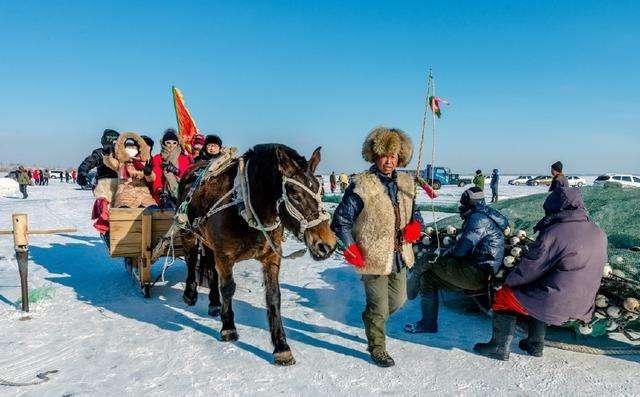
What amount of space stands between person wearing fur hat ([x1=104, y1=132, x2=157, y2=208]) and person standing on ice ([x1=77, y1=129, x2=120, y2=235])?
0.15m

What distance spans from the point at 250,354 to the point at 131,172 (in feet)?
11.6

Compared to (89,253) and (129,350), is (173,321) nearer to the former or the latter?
(129,350)

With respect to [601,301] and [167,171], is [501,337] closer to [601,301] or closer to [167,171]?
[601,301]

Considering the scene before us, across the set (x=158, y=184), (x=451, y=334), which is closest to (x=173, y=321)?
(x=158, y=184)

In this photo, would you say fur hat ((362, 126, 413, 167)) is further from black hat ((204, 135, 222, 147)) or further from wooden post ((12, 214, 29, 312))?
wooden post ((12, 214, 29, 312))

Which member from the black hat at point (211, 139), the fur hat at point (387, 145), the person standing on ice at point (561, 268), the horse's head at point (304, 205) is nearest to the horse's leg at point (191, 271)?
the black hat at point (211, 139)

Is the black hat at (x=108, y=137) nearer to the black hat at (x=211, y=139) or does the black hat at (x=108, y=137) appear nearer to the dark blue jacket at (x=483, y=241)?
the black hat at (x=211, y=139)

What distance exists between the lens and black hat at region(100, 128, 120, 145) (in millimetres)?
7297

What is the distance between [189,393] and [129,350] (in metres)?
1.19

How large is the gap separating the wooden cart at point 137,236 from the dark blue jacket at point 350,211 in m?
3.06

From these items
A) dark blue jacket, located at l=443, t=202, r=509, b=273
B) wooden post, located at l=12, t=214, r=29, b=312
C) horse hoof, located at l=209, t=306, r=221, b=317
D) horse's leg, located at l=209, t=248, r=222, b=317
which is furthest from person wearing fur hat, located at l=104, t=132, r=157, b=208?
dark blue jacket, located at l=443, t=202, r=509, b=273

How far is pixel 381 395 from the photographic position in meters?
3.45

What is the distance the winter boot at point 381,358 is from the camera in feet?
12.9

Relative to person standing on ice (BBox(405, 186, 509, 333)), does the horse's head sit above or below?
above
